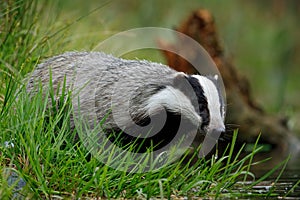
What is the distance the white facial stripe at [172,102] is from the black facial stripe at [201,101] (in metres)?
0.07

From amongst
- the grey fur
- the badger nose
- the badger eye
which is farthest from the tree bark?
the badger nose

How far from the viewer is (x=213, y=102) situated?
5504 mm

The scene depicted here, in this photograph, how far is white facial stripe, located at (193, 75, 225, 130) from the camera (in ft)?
17.7

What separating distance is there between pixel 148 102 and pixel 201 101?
0.45 m

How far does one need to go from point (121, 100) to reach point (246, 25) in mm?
9139

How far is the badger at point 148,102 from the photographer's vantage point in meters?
5.54

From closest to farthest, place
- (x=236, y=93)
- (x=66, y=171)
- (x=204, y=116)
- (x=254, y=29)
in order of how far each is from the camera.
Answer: (x=66, y=171), (x=204, y=116), (x=236, y=93), (x=254, y=29)

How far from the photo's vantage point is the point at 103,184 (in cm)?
475

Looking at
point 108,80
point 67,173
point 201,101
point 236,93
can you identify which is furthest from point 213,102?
point 236,93

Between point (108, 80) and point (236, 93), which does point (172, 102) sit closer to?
point (108, 80)

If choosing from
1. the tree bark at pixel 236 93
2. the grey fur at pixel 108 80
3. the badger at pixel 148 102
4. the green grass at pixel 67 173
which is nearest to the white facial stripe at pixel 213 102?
the badger at pixel 148 102

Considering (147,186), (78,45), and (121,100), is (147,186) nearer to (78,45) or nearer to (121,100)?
(121,100)

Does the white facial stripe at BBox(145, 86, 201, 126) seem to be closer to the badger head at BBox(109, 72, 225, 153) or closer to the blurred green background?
the badger head at BBox(109, 72, 225, 153)

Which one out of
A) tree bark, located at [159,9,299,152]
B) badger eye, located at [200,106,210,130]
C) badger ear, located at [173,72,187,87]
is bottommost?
tree bark, located at [159,9,299,152]
